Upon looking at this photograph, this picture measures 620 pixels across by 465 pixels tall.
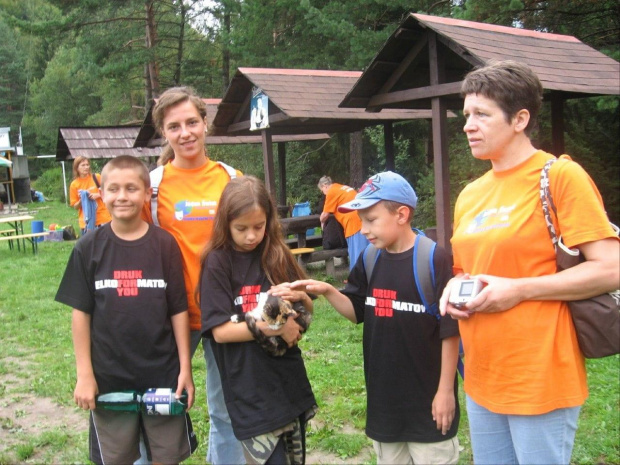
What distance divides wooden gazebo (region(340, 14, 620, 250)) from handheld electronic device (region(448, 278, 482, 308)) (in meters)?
4.11

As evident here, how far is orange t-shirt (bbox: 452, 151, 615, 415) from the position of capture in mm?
1898

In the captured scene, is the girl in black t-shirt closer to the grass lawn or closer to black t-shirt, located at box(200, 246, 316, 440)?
black t-shirt, located at box(200, 246, 316, 440)

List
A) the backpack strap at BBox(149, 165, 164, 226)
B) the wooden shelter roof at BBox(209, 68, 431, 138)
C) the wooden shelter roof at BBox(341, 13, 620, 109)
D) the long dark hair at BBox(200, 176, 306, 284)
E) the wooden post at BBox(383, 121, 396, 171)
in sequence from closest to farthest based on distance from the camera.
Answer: the long dark hair at BBox(200, 176, 306, 284) < the backpack strap at BBox(149, 165, 164, 226) < the wooden shelter roof at BBox(341, 13, 620, 109) < the wooden shelter roof at BBox(209, 68, 431, 138) < the wooden post at BBox(383, 121, 396, 171)

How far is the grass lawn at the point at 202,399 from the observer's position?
13.0 ft

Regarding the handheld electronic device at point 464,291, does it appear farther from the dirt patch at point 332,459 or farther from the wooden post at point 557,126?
the wooden post at point 557,126

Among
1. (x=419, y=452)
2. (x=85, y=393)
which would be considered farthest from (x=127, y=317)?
(x=419, y=452)

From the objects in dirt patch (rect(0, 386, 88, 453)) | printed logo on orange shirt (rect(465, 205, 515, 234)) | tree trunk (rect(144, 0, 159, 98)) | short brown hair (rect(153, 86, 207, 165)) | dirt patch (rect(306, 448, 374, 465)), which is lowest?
dirt patch (rect(306, 448, 374, 465))

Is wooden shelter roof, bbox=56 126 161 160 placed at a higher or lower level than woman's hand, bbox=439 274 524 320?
higher

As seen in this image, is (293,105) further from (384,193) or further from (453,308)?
(453,308)

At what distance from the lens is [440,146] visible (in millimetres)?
6625

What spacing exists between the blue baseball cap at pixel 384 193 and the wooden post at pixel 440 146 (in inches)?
164

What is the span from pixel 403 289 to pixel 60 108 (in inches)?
2036

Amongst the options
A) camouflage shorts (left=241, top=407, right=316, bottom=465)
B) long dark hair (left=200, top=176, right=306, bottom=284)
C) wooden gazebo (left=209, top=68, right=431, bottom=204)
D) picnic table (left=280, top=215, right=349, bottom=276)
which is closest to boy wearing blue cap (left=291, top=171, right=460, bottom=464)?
long dark hair (left=200, top=176, right=306, bottom=284)

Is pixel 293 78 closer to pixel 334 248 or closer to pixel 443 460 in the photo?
pixel 334 248
